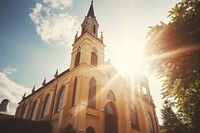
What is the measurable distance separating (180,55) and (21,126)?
15344 millimetres

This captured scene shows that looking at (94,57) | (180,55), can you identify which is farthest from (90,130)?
(180,55)

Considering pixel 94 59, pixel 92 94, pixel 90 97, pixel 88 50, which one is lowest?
pixel 90 97

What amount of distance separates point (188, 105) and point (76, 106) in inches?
369

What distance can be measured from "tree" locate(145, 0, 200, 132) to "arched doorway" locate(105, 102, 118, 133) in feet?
31.5

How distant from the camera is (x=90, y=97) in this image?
51.2 feet

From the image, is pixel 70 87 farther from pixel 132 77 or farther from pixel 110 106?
→ pixel 132 77

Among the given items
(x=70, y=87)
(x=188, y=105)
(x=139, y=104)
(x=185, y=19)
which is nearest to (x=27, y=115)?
A: (x=70, y=87)

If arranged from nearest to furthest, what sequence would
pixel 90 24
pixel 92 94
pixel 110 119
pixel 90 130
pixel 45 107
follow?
1. pixel 90 130
2. pixel 92 94
3. pixel 110 119
4. pixel 45 107
5. pixel 90 24

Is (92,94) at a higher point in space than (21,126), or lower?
higher

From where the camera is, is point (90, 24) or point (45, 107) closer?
point (45, 107)

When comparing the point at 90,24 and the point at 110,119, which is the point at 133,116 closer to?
the point at 110,119

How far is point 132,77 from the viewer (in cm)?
2614

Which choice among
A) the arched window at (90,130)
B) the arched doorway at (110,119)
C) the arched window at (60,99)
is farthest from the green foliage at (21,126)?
the arched doorway at (110,119)

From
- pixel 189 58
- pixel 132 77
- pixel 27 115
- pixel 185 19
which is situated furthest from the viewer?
pixel 132 77
